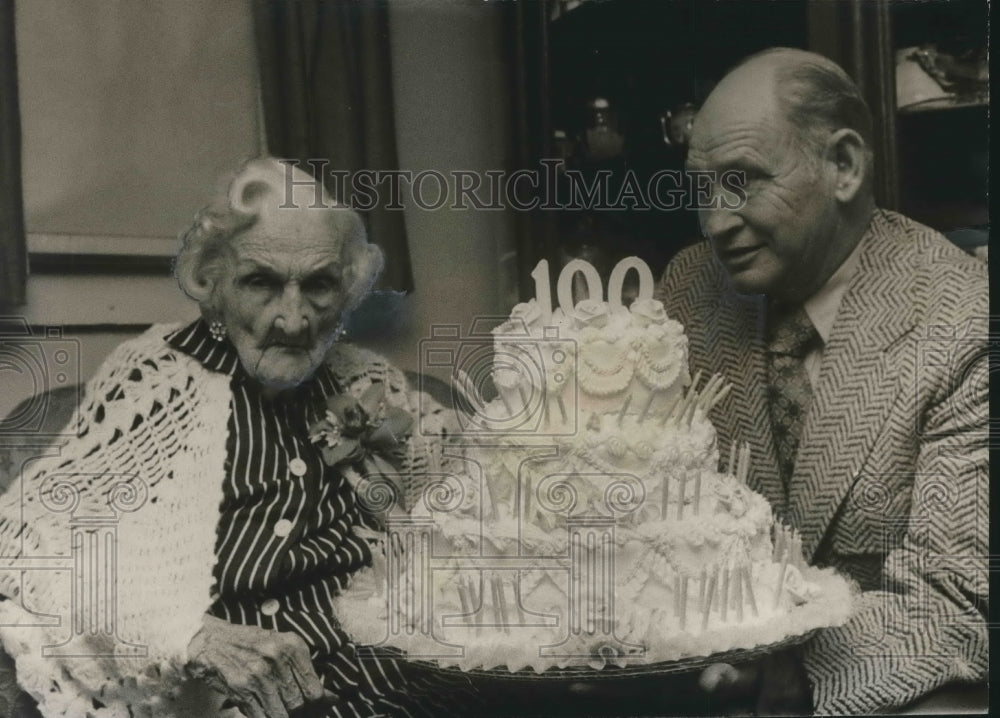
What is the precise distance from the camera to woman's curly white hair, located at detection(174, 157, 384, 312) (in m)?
2.48

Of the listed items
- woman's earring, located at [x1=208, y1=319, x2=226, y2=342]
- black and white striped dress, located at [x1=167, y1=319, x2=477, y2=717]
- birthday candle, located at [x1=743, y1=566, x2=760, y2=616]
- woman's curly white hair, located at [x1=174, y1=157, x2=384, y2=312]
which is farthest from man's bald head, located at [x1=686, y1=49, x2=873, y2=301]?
woman's earring, located at [x1=208, y1=319, x2=226, y2=342]

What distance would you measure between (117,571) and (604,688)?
1.01 meters

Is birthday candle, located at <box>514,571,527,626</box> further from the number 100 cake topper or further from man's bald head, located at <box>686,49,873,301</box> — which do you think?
man's bald head, located at <box>686,49,873,301</box>

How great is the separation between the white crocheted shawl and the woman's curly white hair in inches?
4.9

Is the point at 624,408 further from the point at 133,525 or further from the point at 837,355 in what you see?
the point at 133,525

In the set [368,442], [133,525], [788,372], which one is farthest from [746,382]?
[133,525]

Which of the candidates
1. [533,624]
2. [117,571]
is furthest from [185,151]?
[533,624]

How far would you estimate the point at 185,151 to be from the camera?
2.55m

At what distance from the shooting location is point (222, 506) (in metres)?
2.46

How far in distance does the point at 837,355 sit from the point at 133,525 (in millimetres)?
1479

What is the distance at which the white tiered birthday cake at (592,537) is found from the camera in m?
2.34

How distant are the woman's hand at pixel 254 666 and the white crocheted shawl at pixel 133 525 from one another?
0.04m

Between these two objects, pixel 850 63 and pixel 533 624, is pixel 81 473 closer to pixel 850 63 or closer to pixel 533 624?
pixel 533 624

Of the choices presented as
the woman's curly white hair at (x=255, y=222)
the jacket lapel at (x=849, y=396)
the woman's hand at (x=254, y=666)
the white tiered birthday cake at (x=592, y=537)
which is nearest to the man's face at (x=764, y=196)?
the jacket lapel at (x=849, y=396)
